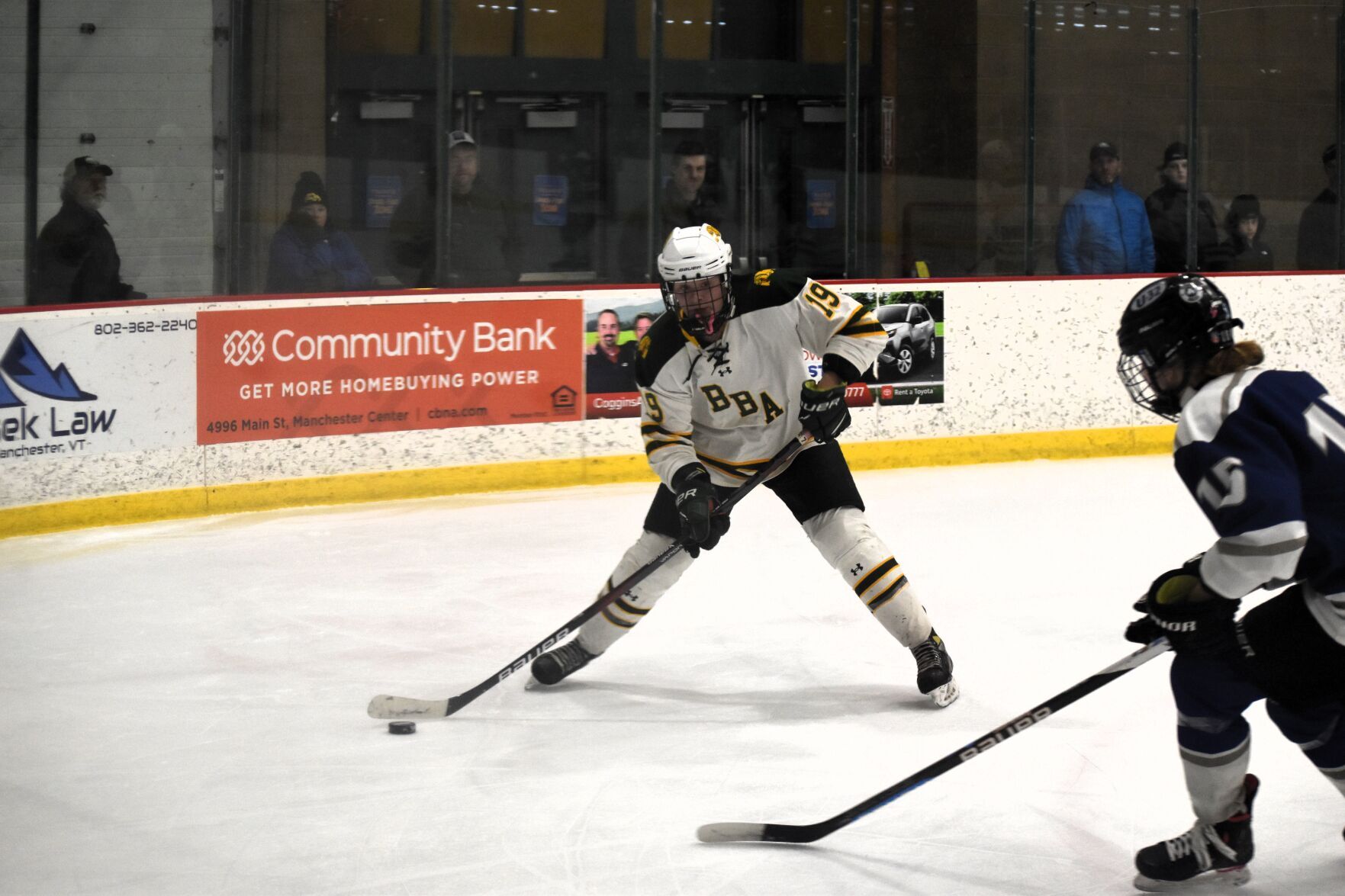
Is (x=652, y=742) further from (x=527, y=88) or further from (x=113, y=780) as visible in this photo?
(x=527, y=88)

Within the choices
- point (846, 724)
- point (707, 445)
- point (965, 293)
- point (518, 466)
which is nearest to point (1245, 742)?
point (846, 724)

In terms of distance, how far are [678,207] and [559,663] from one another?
3.70m

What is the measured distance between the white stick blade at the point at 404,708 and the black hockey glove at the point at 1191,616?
1.72m

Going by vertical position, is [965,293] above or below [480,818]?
above

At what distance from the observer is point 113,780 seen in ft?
10.1

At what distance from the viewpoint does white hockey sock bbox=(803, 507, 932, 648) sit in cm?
348

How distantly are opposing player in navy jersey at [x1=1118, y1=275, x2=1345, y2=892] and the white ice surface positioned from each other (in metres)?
0.21

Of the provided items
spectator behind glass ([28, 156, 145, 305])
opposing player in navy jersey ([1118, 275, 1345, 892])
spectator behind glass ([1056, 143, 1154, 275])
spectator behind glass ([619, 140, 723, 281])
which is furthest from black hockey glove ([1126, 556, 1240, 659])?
spectator behind glass ([1056, 143, 1154, 275])

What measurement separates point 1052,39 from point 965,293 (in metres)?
1.42

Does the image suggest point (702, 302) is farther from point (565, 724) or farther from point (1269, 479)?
point (1269, 479)

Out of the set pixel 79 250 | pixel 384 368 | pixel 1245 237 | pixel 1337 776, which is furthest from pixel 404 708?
pixel 1245 237

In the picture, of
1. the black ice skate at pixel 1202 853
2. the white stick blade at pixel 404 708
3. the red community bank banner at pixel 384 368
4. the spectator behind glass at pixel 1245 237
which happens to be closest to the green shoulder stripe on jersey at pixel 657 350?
the white stick blade at pixel 404 708

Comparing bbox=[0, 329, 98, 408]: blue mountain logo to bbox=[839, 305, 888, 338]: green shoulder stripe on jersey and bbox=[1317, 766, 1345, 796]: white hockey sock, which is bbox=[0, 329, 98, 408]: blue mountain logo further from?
bbox=[1317, 766, 1345, 796]: white hockey sock

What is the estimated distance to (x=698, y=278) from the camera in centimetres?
336
